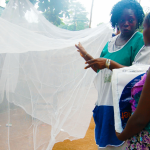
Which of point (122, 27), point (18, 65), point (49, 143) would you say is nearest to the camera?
point (122, 27)

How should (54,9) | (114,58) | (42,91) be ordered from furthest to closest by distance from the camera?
1. (54,9)
2. (42,91)
3. (114,58)

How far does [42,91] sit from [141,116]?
1.45 m

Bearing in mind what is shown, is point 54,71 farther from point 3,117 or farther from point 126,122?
point 126,122

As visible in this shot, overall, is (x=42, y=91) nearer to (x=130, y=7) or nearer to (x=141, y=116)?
(x=130, y=7)

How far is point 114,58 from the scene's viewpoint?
1248 millimetres

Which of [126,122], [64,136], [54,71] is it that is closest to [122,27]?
[126,122]

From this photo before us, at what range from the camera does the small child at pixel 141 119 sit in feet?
2.16

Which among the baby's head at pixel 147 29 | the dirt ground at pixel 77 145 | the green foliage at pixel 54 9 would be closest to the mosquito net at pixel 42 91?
the dirt ground at pixel 77 145

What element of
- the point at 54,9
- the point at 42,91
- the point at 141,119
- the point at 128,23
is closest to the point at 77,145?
the point at 42,91

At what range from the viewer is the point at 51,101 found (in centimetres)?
198

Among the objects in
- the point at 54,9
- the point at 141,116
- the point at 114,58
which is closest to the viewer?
the point at 141,116

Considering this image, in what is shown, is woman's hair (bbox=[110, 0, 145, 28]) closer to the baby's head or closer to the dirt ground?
the baby's head

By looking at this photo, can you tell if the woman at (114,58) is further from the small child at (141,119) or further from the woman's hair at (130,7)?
the small child at (141,119)

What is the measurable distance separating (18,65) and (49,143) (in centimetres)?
96
